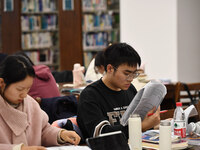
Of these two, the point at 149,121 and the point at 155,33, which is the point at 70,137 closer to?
the point at 149,121

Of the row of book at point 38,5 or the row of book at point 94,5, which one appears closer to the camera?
the row of book at point 38,5

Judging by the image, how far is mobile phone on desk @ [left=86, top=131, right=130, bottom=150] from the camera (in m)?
1.35

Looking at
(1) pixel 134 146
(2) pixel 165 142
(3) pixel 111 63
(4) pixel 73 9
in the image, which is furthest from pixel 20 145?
(4) pixel 73 9

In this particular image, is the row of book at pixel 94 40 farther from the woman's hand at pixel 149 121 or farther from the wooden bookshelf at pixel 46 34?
the woman's hand at pixel 149 121

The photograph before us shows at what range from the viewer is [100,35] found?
283 inches

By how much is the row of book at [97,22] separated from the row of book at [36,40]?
733 mm

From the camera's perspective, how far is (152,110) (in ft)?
5.90

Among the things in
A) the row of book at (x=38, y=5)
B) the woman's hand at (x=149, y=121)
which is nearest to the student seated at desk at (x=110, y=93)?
the woman's hand at (x=149, y=121)

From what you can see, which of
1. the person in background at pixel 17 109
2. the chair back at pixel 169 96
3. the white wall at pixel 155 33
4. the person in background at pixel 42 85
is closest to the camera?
the person in background at pixel 17 109

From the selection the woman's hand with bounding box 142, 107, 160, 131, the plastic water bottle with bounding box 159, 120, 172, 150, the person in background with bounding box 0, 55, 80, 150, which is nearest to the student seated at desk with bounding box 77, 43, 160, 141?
the woman's hand with bounding box 142, 107, 160, 131

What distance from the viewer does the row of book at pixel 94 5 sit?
7.04 m

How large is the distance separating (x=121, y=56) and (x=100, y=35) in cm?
521

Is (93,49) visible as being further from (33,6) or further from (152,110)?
(152,110)

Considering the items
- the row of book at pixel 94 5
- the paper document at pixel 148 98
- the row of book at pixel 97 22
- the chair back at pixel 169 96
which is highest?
the row of book at pixel 94 5
